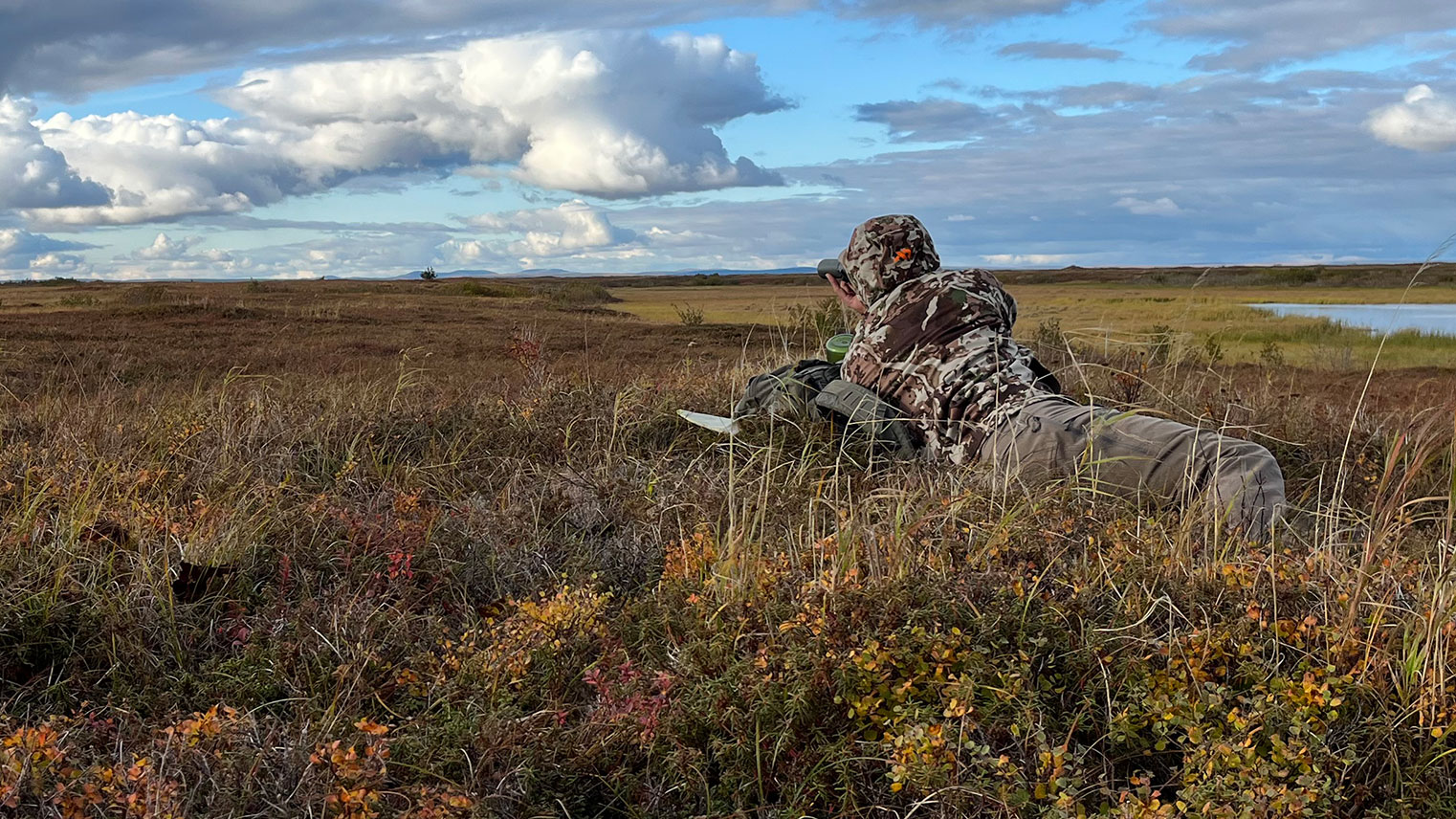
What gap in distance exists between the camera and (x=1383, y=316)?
27.9 meters

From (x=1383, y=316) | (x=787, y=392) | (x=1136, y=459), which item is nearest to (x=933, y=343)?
(x=787, y=392)

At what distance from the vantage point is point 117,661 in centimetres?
310

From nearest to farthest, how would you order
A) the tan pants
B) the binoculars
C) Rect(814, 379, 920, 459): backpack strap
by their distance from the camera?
the tan pants < Rect(814, 379, 920, 459): backpack strap < the binoculars

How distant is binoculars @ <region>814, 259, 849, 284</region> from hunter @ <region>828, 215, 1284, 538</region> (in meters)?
0.04

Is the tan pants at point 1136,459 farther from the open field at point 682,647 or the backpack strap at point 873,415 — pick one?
the backpack strap at point 873,415

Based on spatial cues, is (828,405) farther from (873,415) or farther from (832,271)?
(832,271)

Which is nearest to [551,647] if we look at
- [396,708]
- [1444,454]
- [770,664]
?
[396,708]

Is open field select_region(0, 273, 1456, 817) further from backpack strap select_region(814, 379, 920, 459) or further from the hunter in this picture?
the hunter

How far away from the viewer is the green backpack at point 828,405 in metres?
5.38

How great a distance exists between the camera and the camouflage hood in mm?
5738

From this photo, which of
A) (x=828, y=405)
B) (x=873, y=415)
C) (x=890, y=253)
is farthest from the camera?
(x=890, y=253)

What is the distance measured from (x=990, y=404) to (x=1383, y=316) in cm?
2794

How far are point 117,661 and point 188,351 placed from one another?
909cm

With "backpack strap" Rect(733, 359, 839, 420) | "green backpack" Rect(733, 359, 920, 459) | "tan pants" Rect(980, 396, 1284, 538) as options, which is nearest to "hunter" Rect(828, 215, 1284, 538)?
"tan pants" Rect(980, 396, 1284, 538)
